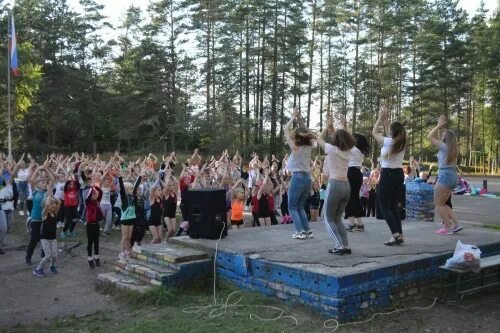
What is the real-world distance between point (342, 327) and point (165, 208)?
18.1ft

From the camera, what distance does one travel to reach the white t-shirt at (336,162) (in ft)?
20.0

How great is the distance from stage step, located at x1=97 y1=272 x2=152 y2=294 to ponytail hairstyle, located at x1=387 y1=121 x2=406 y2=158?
12.7 ft

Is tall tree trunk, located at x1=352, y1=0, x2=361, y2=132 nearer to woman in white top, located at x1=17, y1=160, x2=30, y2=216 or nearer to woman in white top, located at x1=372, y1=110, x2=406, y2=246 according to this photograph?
woman in white top, located at x1=17, y1=160, x2=30, y2=216

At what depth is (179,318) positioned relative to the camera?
5.60 metres

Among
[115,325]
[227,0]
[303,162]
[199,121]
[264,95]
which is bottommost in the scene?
[115,325]

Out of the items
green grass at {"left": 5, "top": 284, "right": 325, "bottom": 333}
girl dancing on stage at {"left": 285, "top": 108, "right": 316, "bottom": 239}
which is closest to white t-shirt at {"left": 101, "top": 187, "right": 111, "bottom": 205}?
green grass at {"left": 5, "top": 284, "right": 325, "bottom": 333}

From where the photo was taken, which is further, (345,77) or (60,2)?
(345,77)

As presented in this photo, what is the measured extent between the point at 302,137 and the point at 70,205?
6498mm

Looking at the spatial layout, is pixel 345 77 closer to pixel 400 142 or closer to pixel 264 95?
pixel 264 95

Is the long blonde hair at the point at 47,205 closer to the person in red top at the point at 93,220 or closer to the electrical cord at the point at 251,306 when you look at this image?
the person in red top at the point at 93,220

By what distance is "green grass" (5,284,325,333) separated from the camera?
526 centimetres

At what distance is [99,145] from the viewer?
43.8 metres

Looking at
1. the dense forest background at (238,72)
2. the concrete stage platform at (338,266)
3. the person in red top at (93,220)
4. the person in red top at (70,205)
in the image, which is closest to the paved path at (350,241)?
the concrete stage platform at (338,266)

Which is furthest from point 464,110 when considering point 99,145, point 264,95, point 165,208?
point 165,208
